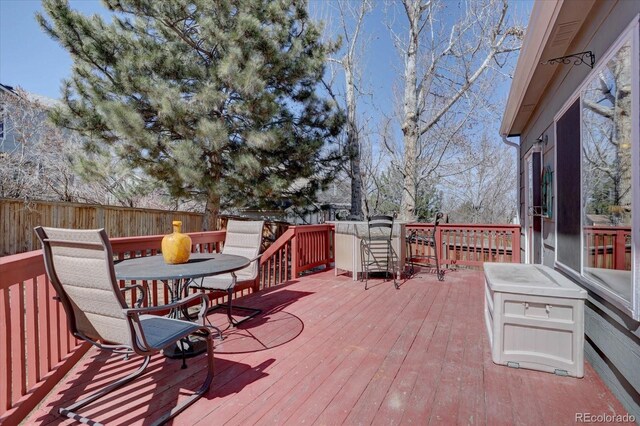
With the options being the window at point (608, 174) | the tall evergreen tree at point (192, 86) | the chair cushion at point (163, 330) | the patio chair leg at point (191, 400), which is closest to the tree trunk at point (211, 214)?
the tall evergreen tree at point (192, 86)

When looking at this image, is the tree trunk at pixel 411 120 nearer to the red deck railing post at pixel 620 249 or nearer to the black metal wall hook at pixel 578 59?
the black metal wall hook at pixel 578 59

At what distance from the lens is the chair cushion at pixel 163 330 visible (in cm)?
181

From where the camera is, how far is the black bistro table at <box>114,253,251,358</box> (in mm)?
2152

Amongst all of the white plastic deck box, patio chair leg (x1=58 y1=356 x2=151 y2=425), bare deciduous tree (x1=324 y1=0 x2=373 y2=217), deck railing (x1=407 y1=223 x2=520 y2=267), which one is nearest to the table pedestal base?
patio chair leg (x1=58 y1=356 x2=151 y2=425)

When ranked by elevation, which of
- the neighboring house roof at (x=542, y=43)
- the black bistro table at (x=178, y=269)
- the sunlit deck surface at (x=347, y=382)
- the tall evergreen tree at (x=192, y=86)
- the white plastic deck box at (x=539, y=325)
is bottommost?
the sunlit deck surface at (x=347, y=382)

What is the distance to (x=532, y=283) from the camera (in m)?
2.43

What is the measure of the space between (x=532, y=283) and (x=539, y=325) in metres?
0.30

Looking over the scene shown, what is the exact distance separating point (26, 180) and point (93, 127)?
305 cm

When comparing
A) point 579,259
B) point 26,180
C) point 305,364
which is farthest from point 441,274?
point 26,180

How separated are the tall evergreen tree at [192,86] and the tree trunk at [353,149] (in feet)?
5.23

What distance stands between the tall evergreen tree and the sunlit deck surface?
17.7 feet

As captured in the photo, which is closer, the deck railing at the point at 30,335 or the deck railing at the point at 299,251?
the deck railing at the point at 30,335

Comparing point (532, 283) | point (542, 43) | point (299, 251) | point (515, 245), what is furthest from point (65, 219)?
point (515, 245)

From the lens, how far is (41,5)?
6891 mm
